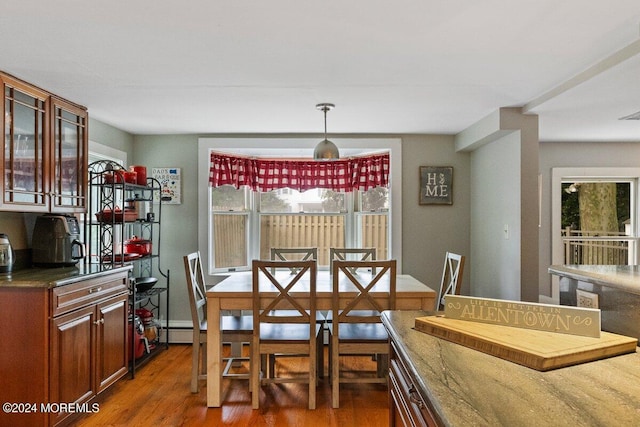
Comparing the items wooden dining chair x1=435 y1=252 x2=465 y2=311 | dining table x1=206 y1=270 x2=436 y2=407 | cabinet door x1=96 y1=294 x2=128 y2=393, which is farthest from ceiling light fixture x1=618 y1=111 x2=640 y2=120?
cabinet door x1=96 y1=294 x2=128 y2=393

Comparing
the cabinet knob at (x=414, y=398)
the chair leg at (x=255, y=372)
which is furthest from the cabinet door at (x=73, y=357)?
the cabinet knob at (x=414, y=398)

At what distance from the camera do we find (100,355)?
3.10m

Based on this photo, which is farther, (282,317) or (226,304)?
(226,304)

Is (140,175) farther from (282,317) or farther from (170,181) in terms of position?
(282,317)

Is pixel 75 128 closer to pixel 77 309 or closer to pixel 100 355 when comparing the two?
pixel 77 309

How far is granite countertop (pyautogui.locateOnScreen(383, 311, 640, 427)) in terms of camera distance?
0.89m

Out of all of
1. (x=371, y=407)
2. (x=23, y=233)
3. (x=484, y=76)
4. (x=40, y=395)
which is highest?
(x=484, y=76)

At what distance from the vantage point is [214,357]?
3158mm

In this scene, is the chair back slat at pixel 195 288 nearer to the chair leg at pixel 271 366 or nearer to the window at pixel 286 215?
the chair leg at pixel 271 366

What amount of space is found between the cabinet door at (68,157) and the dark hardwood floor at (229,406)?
1.41 meters

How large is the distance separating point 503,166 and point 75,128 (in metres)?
3.50

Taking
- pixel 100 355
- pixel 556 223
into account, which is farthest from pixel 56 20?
pixel 556 223

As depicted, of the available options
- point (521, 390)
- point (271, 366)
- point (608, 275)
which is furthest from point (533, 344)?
point (271, 366)

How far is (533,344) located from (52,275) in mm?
2719
